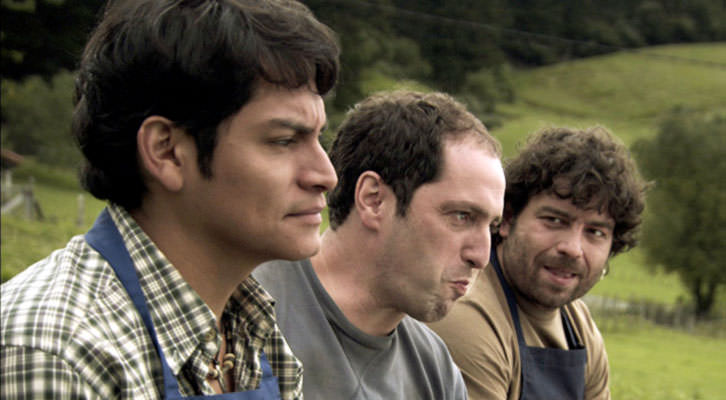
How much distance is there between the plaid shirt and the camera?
1.42 meters

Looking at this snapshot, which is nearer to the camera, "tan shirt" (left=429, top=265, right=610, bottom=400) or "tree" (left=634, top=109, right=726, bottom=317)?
"tan shirt" (left=429, top=265, right=610, bottom=400)

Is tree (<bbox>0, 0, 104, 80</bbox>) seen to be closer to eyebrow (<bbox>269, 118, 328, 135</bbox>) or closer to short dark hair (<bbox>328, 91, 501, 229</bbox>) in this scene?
short dark hair (<bbox>328, 91, 501, 229</bbox>)

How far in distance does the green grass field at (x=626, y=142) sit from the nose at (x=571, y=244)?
698mm

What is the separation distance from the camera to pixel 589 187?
3990 mm

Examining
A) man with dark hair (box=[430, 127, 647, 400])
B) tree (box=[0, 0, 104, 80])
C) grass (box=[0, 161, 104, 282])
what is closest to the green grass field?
grass (box=[0, 161, 104, 282])

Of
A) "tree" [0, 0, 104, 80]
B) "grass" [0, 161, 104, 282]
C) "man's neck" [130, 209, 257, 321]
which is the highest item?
"tree" [0, 0, 104, 80]

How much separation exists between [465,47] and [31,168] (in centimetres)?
4234

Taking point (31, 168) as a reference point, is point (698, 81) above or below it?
above

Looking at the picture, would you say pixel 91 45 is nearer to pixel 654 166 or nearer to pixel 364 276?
pixel 364 276

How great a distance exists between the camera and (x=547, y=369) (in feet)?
12.7

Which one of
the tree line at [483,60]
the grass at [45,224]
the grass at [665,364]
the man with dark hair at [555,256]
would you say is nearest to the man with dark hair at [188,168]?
the tree line at [483,60]

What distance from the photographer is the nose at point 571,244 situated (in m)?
3.93

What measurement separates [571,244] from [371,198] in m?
1.35

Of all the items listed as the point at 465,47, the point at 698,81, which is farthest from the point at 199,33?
the point at 698,81
